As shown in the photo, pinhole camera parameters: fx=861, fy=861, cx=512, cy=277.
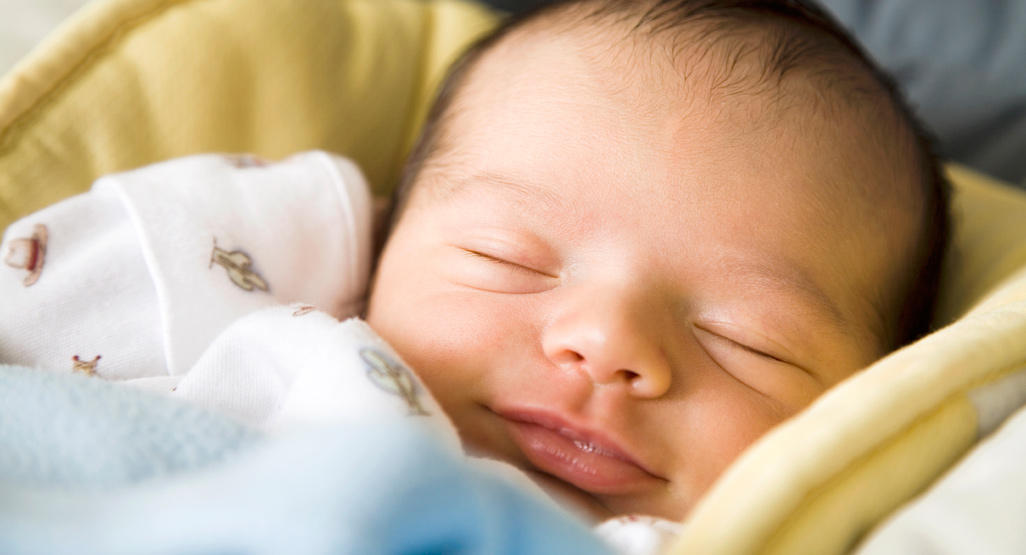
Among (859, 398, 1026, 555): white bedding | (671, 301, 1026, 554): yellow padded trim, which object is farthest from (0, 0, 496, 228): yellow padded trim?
(859, 398, 1026, 555): white bedding

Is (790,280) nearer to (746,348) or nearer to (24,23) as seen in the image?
(746,348)

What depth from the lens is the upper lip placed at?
842mm

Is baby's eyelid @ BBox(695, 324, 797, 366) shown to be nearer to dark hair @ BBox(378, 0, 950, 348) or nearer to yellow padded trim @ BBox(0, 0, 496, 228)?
dark hair @ BBox(378, 0, 950, 348)

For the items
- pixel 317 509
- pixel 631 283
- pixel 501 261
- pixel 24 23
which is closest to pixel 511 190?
pixel 501 261

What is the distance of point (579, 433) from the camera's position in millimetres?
851

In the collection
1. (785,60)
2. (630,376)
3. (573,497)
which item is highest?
(785,60)

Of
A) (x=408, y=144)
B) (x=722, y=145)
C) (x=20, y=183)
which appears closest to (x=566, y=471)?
(x=722, y=145)

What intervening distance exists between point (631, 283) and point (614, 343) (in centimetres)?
9

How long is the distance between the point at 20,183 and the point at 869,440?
40.2 inches

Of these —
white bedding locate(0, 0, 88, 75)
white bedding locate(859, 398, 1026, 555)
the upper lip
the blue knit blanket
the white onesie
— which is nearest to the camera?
the blue knit blanket

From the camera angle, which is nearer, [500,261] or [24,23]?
[500,261]

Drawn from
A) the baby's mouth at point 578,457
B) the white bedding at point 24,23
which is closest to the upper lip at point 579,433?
the baby's mouth at point 578,457

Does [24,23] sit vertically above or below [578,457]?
above

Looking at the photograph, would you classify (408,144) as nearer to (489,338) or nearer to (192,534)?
(489,338)
